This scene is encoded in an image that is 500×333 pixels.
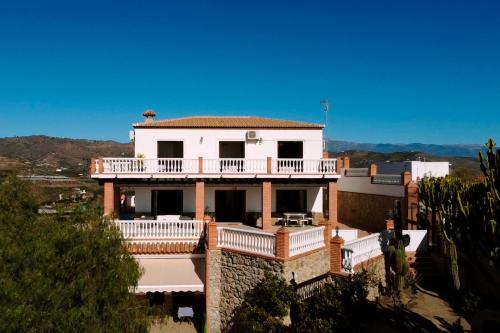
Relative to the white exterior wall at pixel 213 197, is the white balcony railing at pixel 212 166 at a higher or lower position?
higher

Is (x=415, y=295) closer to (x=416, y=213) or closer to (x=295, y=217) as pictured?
(x=416, y=213)

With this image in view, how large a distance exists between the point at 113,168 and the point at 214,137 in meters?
7.14

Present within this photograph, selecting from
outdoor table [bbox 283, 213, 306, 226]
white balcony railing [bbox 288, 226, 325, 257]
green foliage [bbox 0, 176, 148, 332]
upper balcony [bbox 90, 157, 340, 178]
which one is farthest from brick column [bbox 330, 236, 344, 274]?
upper balcony [bbox 90, 157, 340, 178]

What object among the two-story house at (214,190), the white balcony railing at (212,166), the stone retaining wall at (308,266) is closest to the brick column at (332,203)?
the two-story house at (214,190)

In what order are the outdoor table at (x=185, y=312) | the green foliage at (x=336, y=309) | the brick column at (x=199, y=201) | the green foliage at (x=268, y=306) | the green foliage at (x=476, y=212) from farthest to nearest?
the brick column at (x=199, y=201), the outdoor table at (x=185, y=312), the green foliage at (x=268, y=306), the green foliage at (x=336, y=309), the green foliage at (x=476, y=212)

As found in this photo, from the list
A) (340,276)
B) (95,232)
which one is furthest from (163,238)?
(340,276)

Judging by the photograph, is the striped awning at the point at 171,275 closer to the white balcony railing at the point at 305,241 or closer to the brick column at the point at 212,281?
the brick column at the point at 212,281

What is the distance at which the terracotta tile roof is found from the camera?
26.4 metres

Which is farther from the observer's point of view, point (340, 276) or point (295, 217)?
point (295, 217)

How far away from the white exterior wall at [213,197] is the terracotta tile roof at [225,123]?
14.1 feet

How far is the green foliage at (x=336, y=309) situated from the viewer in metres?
14.3

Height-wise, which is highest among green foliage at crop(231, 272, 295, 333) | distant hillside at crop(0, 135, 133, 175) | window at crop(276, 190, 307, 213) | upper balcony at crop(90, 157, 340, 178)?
distant hillside at crop(0, 135, 133, 175)

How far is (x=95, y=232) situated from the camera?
481 inches

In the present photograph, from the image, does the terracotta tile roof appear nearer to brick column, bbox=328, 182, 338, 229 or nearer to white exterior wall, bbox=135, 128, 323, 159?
white exterior wall, bbox=135, 128, 323, 159
